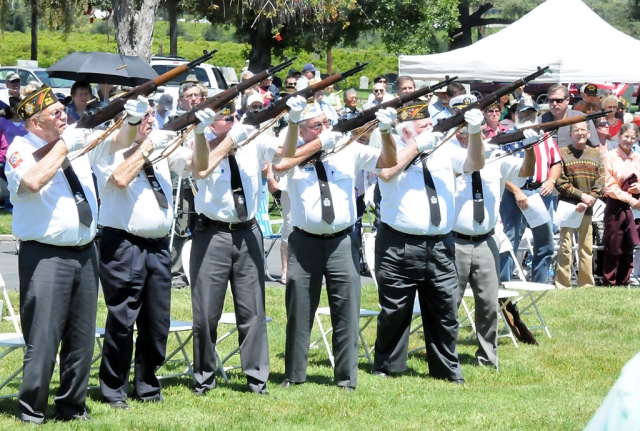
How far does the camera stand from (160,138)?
7.09 metres

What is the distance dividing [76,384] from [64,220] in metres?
1.12

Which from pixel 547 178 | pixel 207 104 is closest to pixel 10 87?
pixel 547 178

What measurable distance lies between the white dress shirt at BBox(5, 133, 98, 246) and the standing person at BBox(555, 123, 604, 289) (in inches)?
314

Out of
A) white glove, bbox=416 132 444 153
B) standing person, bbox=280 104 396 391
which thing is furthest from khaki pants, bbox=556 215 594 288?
standing person, bbox=280 104 396 391

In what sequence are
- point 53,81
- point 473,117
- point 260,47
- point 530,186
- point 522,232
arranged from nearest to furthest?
point 473,117
point 522,232
point 530,186
point 53,81
point 260,47

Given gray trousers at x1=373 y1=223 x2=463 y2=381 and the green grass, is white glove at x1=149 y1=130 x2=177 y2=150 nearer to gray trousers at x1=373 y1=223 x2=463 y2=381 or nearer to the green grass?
the green grass

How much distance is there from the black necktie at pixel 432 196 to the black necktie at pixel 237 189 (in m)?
1.51

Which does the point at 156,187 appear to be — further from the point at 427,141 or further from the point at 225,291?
the point at 427,141

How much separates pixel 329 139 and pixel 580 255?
6.72m

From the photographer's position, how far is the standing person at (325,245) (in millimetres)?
7773

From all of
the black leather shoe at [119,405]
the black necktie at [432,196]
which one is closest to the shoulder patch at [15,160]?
the black leather shoe at [119,405]

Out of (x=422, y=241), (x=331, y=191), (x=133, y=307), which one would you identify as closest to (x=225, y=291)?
(x=133, y=307)

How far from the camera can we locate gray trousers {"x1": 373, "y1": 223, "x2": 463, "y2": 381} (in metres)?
8.14

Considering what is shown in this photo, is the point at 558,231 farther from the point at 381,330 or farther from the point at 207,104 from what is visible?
the point at 207,104
